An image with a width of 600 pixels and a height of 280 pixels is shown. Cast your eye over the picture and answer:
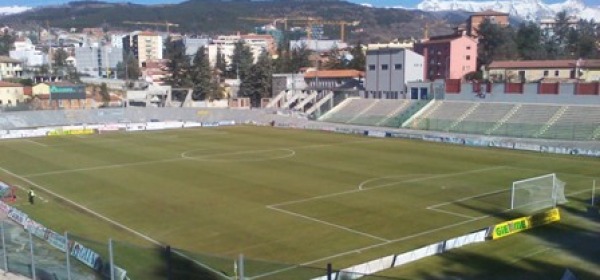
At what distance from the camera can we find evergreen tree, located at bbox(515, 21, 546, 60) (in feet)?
354

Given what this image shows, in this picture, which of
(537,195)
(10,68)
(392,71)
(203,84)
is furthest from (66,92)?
(537,195)

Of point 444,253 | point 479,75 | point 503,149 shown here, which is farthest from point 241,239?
point 479,75

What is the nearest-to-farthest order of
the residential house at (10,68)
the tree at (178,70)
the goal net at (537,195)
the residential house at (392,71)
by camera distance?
the goal net at (537,195) → the residential house at (392,71) → the tree at (178,70) → the residential house at (10,68)

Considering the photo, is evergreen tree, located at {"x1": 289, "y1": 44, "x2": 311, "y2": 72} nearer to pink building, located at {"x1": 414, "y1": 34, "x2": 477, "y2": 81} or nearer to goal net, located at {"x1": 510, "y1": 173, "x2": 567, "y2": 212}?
pink building, located at {"x1": 414, "y1": 34, "x2": 477, "y2": 81}

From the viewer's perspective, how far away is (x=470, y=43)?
292 ft

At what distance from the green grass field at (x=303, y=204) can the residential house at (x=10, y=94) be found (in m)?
44.7

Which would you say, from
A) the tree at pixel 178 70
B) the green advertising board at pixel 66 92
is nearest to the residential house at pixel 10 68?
the tree at pixel 178 70

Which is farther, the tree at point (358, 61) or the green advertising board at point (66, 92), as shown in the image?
the tree at point (358, 61)

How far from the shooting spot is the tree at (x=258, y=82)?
9975 centimetres

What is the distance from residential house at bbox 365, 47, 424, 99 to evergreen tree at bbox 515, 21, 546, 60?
41.7 meters

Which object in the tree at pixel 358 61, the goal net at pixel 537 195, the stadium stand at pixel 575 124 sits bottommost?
the goal net at pixel 537 195

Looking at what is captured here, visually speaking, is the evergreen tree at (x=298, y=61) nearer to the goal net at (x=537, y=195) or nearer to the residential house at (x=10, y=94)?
the residential house at (x=10, y=94)

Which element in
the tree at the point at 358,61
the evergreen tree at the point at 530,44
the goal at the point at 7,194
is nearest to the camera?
the goal at the point at 7,194

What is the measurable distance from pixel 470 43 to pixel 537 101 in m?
31.0
